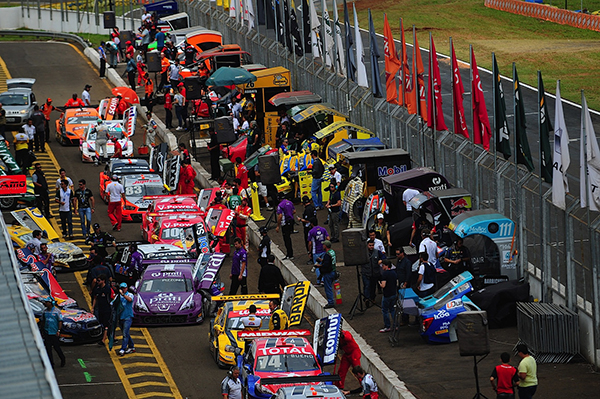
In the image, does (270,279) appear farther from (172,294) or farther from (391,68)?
(391,68)

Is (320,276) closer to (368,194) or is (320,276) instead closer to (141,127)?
(368,194)

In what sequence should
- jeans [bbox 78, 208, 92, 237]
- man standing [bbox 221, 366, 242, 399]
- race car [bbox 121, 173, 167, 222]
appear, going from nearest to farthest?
man standing [bbox 221, 366, 242, 399] < jeans [bbox 78, 208, 92, 237] < race car [bbox 121, 173, 167, 222]

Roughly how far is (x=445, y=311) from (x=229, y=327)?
4.54 metres

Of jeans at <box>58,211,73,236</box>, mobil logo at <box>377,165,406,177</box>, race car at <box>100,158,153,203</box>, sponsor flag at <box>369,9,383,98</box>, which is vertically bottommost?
jeans at <box>58,211,73,236</box>

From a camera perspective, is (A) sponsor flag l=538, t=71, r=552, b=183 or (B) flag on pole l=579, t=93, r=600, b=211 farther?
(A) sponsor flag l=538, t=71, r=552, b=183

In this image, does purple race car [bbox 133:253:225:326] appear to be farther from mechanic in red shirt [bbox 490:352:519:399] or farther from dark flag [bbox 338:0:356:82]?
dark flag [bbox 338:0:356:82]

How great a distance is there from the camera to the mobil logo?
1229 inches

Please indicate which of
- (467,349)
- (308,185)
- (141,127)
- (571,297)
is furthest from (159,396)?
(141,127)

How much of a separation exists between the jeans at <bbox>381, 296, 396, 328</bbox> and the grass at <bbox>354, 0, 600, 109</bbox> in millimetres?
25805

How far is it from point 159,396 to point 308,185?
1314 cm

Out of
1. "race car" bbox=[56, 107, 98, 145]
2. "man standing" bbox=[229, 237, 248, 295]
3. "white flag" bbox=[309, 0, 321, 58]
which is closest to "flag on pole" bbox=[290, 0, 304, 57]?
"white flag" bbox=[309, 0, 321, 58]

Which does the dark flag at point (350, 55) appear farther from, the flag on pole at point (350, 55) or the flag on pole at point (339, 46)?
the flag on pole at point (339, 46)

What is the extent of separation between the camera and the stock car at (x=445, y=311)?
2258cm

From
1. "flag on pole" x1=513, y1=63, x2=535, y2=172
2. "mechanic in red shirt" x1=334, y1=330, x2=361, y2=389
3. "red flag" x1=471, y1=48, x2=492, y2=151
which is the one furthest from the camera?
"red flag" x1=471, y1=48, x2=492, y2=151
